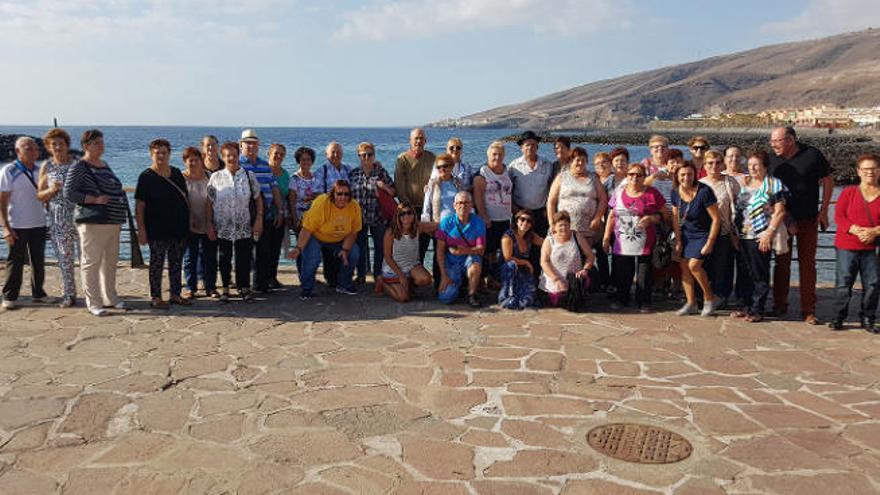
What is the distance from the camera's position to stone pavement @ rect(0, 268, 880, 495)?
12.0 ft

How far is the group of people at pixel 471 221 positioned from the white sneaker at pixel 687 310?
16 millimetres

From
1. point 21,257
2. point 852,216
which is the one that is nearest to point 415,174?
point 21,257

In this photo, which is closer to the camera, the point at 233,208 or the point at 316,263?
the point at 233,208

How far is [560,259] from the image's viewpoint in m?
7.36

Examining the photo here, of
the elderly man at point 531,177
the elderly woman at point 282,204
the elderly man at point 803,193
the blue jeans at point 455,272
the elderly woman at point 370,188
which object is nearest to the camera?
the elderly man at point 803,193

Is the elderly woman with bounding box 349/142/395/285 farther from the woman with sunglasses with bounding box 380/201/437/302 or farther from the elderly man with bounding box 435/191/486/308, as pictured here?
the elderly man with bounding box 435/191/486/308

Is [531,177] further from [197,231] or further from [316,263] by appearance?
[197,231]

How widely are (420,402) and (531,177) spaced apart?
386 centimetres

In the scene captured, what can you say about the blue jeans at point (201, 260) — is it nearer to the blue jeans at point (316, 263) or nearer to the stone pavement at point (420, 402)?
the stone pavement at point (420, 402)

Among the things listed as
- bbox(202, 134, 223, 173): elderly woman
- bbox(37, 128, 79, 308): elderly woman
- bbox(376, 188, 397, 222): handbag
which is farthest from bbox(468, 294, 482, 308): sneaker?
bbox(37, 128, 79, 308): elderly woman

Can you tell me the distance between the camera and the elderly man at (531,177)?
781cm

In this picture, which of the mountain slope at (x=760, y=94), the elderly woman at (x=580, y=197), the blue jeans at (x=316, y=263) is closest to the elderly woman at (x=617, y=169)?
the elderly woman at (x=580, y=197)

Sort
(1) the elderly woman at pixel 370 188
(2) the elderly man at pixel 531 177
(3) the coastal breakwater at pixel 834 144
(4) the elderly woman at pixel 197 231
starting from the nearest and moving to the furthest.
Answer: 1. (4) the elderly woman at pixel 197 231
2. (2) the elderly man at pixel 531 177
3. (1) the elderly woman at pixel 370 188
4. (3) the coastal breakwater at pixel 834 144

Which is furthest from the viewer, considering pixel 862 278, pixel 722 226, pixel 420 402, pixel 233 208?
pixel 233 208
